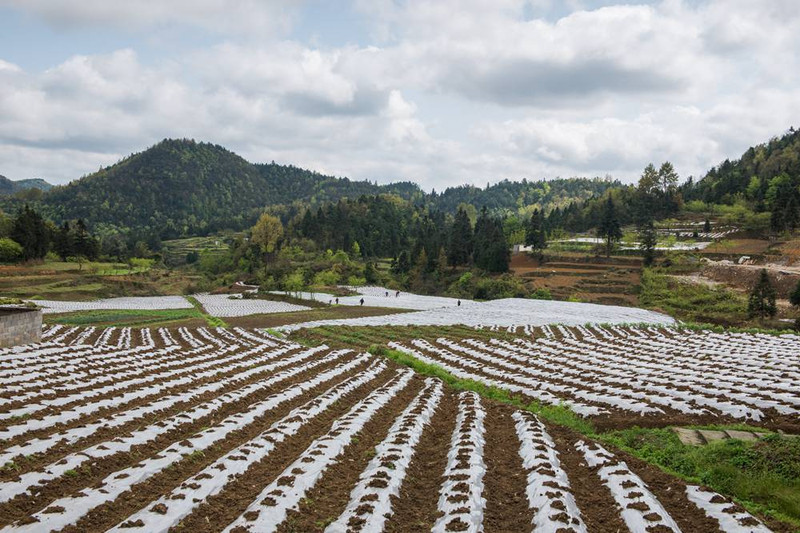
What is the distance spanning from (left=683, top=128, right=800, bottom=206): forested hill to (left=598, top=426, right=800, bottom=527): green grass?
9592 cm

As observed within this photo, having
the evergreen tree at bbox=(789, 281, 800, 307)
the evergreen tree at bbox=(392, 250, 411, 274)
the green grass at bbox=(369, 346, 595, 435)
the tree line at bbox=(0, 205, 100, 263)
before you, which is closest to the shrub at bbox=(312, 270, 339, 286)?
the evergreen tree at bbox=(392, 250, 411, 274)

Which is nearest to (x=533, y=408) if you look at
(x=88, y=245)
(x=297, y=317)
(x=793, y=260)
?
(x=297, y=317)

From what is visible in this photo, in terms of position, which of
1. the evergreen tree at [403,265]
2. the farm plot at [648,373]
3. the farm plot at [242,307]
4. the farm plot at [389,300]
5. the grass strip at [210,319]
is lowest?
the farm plot at [242,307]

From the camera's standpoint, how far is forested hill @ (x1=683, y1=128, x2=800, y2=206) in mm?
101062

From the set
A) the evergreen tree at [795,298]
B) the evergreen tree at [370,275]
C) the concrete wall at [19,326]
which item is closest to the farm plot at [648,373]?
the concrete wall at [19,326]

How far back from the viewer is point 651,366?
70.9ft

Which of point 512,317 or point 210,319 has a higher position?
point 512,317

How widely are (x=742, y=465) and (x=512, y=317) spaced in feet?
123

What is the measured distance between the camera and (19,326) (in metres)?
27.0

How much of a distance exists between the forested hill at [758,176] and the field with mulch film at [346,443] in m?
91.6

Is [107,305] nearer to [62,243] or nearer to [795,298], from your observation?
[62,243]

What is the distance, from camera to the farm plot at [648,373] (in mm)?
14617

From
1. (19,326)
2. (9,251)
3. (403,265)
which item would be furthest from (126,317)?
(403,265)

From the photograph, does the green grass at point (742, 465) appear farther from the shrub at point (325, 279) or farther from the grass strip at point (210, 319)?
the shrub at point (325, 279)
